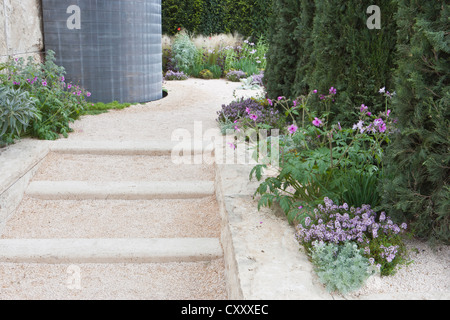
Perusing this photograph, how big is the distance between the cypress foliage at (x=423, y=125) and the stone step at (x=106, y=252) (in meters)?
1.33

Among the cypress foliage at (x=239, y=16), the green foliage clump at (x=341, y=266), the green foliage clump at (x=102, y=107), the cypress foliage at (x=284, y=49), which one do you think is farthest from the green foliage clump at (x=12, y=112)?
the cypress foliage at (x=239, y=16)

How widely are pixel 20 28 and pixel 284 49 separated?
3440 millimetres

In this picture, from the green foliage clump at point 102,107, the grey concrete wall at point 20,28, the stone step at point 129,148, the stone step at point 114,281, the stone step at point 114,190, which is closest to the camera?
the stone step at point 114,281

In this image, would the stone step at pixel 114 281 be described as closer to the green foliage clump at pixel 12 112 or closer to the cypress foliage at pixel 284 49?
the green foliage clump at pixel 12 112

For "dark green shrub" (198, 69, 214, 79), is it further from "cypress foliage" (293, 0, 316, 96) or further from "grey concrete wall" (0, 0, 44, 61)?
"cypress foliage" (293, 0, 316, 96)

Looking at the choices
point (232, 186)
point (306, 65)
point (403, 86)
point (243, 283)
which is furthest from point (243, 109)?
point (243, 283)

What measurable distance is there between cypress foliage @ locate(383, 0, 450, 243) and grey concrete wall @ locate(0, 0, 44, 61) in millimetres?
4621

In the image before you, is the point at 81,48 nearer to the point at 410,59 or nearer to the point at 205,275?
the point at 205,275

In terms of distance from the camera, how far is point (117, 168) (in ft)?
14.8

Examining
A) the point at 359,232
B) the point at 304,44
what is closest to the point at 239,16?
the point at 304,44

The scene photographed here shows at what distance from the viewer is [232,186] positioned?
3717 mm

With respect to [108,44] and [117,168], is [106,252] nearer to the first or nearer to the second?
[117,168]

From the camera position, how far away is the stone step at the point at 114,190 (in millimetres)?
3992

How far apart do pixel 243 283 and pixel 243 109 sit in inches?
151
